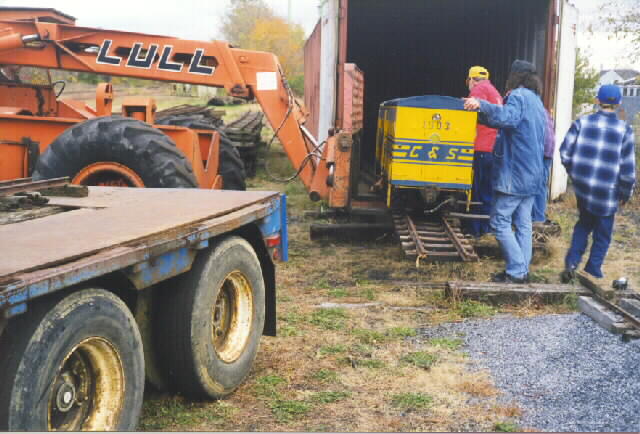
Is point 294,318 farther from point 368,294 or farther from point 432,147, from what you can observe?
point 432,147

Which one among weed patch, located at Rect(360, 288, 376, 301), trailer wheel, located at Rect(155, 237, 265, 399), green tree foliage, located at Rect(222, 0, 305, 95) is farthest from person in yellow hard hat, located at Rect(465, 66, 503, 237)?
green tree foliage, located at Rect(222, 0, 305, 95)

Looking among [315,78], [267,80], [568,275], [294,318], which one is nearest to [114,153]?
[294,318]

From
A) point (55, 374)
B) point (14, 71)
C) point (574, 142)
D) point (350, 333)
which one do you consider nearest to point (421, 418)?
point (350, 333)

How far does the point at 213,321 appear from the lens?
4273mm

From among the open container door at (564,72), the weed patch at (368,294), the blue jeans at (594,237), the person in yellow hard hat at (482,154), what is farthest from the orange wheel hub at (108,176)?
the open container door at (564,72)

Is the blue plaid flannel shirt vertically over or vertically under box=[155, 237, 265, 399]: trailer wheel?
over

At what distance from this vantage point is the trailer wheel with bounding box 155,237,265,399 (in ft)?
12.6

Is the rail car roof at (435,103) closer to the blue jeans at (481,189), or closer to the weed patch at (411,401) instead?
the blue jeans at (481,189)

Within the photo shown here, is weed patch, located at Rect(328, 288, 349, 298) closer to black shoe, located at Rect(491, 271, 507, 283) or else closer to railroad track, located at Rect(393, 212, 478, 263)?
railroad track, located at Rect(393, 212, 478, 263)

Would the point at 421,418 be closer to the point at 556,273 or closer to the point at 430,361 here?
the point at 430,361

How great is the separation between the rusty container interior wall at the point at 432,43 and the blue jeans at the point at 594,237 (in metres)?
4.18

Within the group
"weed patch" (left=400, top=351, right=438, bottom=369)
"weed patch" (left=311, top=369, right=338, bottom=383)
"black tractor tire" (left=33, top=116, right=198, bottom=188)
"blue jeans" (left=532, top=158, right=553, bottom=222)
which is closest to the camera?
"weed patch" (left=311, top=369, right=338, bottom=383)

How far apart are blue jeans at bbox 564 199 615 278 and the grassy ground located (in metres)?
0.48

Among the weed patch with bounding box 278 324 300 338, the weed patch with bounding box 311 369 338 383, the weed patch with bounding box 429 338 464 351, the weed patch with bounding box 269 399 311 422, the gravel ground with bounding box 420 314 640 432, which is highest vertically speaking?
the gravel ground with bounding box 420 314 640 432
